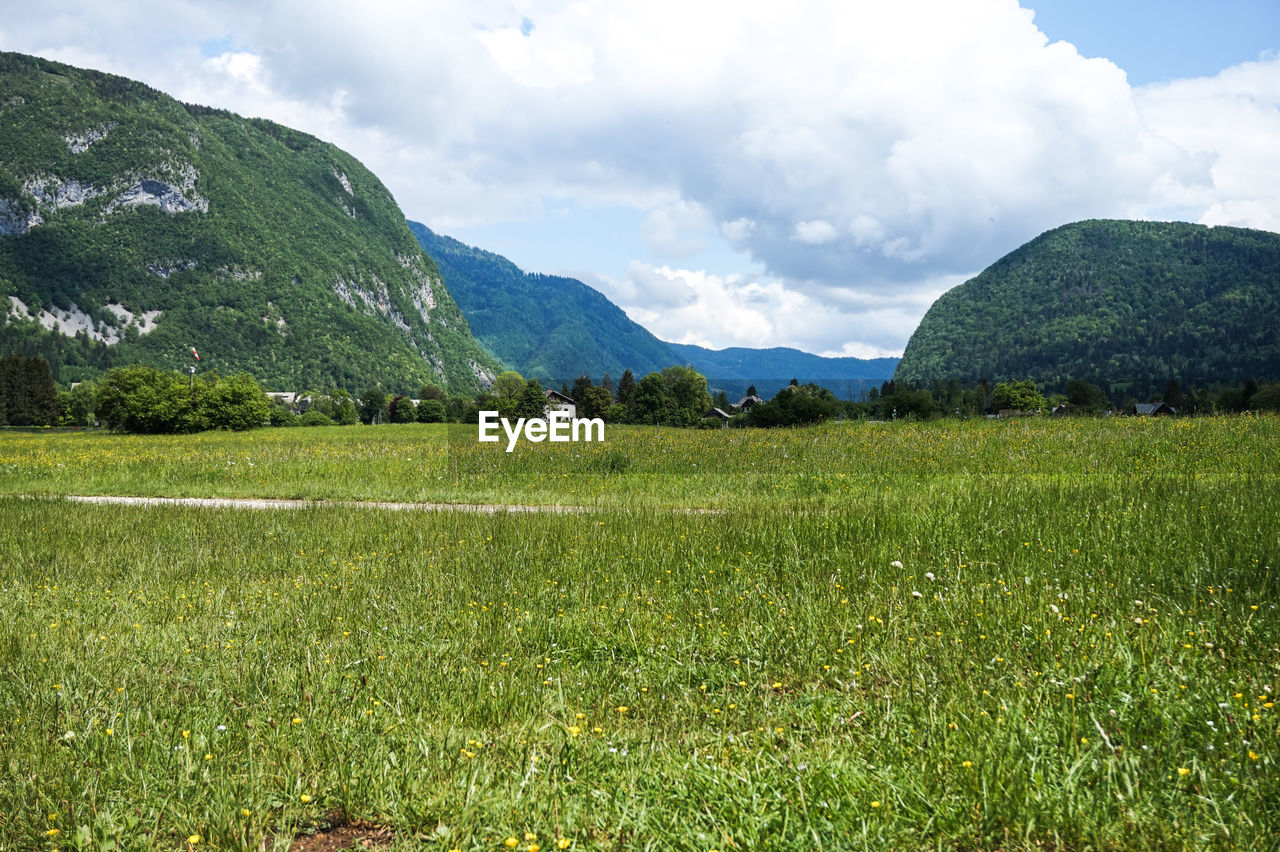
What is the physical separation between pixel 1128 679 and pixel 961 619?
1368 mm

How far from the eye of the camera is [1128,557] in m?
6.70

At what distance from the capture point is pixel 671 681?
15.2 ft

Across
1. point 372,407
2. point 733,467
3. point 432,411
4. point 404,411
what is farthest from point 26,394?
point 733,467

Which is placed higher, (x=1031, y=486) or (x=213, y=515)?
(x=1031, y=486)

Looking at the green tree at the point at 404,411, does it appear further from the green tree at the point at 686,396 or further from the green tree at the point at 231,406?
the green tree at the point at 686,396

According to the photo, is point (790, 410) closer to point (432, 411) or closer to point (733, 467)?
point (733, 467)

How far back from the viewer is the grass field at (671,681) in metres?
3.03

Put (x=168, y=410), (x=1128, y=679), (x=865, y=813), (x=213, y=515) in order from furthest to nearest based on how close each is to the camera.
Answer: (x=168, y=410) < (x=213, y=515) < (x=1128, y=679) < (x=865, y=813)

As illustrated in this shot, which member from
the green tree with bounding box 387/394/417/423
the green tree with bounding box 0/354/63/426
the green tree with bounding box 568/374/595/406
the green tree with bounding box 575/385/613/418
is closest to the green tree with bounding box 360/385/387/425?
the green tree with bounding box 387/394/417/423

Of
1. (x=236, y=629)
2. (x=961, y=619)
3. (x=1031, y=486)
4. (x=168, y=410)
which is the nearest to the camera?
(x=961, y=619)

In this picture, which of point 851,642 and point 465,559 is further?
point 465,559

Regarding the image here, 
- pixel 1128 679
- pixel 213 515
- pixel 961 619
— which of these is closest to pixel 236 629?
pixel 961 619

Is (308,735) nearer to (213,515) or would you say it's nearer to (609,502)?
(609,502)

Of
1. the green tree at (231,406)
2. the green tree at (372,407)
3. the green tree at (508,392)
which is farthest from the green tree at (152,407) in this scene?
the green tree at (372,407)
